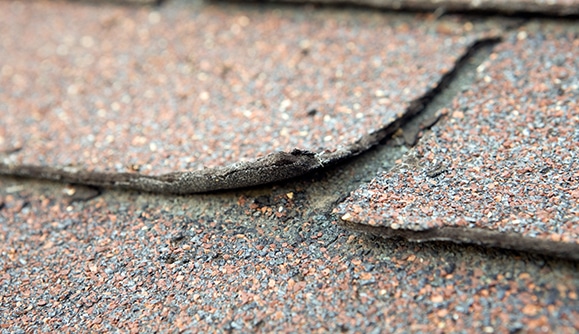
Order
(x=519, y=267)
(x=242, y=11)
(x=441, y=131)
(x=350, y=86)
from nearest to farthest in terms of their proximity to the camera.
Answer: (x=519, y=267)
(x=441, y=131)
(x=350, y=86)
(x=242, y=11)

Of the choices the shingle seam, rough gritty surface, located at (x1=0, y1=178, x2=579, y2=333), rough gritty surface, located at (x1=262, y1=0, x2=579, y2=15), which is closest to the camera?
rough gritty surface, located at (x1=0, y1=178, x2=579, y2=333)

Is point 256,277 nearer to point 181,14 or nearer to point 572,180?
point 572,180

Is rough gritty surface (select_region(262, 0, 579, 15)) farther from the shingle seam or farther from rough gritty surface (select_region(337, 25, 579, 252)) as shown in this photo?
the shingle seam

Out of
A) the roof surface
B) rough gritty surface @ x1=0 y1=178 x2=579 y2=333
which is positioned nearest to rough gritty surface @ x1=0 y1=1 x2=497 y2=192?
the roof surface

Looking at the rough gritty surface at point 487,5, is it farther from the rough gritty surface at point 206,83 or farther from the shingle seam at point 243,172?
the shingle seam at point 243,172

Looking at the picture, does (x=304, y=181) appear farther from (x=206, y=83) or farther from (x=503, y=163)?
(x=206, y=83)

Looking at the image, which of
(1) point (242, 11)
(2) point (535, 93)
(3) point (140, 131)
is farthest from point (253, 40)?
(2) point (535, 93)

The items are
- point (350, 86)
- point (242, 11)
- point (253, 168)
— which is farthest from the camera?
point (242, 11)
